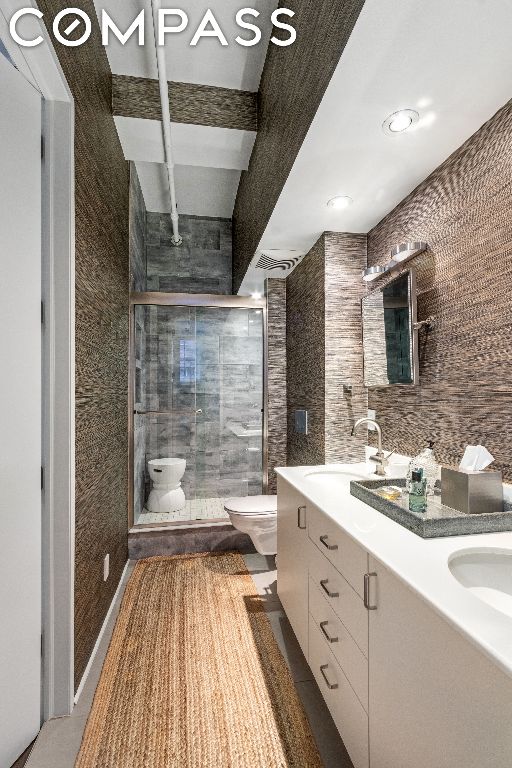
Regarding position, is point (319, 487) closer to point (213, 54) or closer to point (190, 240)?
point (213, 54)

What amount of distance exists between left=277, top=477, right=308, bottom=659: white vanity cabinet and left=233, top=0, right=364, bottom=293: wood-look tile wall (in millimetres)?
1452

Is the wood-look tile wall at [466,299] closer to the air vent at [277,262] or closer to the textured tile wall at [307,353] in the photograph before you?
the textured tile wall at [307,353]

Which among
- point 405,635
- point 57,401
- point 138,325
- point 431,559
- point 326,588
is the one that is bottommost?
point 326,588

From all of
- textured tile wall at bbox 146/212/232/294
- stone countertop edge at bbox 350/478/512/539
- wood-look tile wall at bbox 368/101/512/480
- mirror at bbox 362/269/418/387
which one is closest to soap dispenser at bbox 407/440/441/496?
wood-look tile wall at bbox 368/101/512/480

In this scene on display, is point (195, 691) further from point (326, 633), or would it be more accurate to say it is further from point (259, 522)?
point (259, 522)

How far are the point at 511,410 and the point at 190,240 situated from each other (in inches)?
128

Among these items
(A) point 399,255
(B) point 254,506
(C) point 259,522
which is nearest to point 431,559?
(A) point 399,255

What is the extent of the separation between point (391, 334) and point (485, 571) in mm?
1164

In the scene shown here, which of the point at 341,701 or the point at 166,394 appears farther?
the point at 166,394

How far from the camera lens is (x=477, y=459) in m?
1.23

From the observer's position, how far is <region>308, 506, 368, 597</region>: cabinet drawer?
1060 millimetres

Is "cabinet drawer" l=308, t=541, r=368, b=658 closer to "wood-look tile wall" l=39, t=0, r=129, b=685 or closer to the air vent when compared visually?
"wood-look tile wall" l=39, t=0, r=129, b=685

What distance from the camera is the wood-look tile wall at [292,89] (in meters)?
1.12

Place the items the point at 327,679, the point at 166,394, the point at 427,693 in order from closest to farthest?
the point at 427,693
the point at 327,679
the point at 166,394
